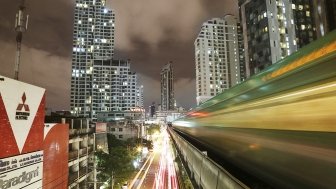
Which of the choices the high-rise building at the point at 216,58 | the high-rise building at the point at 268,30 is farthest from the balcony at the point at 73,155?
the high-rise building at the point at 216,58

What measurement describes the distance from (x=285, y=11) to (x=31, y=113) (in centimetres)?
4391

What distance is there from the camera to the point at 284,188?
10.7 feet

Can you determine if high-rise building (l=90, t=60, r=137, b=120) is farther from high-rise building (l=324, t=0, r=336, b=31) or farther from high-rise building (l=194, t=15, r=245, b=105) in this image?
high-rise building (l=324, t=0, r=336, b=31)

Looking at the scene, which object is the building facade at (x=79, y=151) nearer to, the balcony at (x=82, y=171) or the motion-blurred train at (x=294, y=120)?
the balcony at (x=82, y=171)

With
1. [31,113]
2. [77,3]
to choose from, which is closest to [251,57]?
[31,113]

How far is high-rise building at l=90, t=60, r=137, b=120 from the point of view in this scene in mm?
125562

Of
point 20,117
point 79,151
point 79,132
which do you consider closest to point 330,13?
point 79,132

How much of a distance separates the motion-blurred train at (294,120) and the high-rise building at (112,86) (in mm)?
118392

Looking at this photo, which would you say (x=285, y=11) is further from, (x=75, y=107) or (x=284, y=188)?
(x=75, y=107)

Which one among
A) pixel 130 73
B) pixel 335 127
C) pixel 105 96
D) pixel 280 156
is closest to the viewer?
pixel 335 127

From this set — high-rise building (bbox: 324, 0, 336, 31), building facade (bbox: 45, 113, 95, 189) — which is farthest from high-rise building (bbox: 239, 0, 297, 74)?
building facade (bbox: 45, 113, 95, 189)

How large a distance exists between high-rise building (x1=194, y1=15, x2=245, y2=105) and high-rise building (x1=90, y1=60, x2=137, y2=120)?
4015 cm

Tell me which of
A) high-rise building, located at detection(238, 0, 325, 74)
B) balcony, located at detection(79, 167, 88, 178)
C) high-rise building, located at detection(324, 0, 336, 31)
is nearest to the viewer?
balcony, located at detection(79, 167, 88, 178)

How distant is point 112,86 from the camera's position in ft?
421
